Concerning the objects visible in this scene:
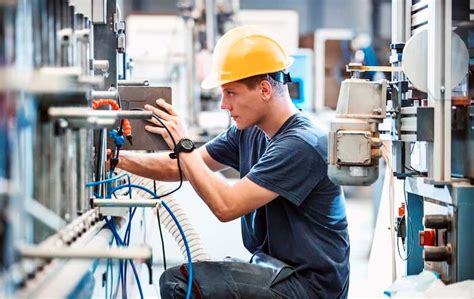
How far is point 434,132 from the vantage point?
202 cm

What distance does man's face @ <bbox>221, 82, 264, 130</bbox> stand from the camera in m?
2.49

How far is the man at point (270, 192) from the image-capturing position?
233cm

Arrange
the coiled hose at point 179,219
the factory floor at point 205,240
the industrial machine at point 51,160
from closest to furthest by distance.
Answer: the industrial machine at point 51,160
the coiled hose at point 179,219
the factory floor at point 205,240

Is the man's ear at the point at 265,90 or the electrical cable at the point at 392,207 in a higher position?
the man's ear at the point at 265,90

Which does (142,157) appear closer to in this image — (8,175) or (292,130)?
(292,130)

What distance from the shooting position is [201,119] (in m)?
5.90

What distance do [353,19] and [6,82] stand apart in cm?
943

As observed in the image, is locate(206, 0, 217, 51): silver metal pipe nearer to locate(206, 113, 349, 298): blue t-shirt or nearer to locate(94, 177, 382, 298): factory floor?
locate(94, 177, 382, 298): factory floor

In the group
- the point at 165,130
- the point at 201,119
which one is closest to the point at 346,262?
the point at 165,130

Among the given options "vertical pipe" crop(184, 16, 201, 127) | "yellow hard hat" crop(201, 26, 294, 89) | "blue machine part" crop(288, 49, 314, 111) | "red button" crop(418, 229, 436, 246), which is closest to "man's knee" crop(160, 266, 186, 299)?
"yellow hard hat" crop(201, 26, 294, 89)

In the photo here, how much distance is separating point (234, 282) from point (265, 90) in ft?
2.10

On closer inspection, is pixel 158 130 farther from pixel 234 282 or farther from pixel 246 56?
pixel 234 282

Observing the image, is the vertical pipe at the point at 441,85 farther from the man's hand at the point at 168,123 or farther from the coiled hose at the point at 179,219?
the coiled hose at the point at 179,219

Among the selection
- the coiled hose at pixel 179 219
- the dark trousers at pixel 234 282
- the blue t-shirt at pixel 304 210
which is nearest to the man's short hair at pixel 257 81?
the blue t-shirt at pixel 304 210
